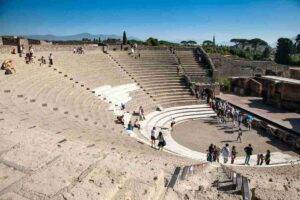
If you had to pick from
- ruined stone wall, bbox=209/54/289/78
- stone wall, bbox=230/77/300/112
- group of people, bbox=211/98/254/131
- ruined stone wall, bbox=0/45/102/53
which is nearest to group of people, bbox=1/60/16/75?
ruined stone wall, bbox=0/45/102/53

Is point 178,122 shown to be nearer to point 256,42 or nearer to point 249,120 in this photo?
point 249,120

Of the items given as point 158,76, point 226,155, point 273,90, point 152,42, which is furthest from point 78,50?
point 226,155

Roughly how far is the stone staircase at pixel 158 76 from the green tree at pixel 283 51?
3462 cm

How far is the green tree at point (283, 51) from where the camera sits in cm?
6314

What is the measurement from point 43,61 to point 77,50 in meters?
6.49

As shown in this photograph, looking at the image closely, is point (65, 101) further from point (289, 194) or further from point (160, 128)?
point (289, 194)

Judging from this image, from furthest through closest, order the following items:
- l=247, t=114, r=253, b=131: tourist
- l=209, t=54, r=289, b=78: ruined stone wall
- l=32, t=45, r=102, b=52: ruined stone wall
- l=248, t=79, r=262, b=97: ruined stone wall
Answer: l=209, t=54, r=289, b=78: ruined stone wall → l=248, t=79, r=262, b=97: ruined stone wall → l=32, t=45, r=102, b=52: ruined stone wall → l=247, t=114, r=253, b=131: tourist

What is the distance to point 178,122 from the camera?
25656 mm

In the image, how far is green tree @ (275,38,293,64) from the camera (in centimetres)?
6314

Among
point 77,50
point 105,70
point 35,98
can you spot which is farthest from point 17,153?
point 77,50

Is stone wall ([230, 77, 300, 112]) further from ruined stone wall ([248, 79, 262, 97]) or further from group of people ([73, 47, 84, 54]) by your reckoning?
group of people ([73, 47, 84, 54])

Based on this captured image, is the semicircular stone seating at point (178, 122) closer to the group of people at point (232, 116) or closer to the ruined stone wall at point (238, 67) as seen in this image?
the group of people at point (232, 116)

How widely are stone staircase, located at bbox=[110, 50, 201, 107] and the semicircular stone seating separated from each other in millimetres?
1298

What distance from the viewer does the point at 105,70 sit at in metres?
29.8
